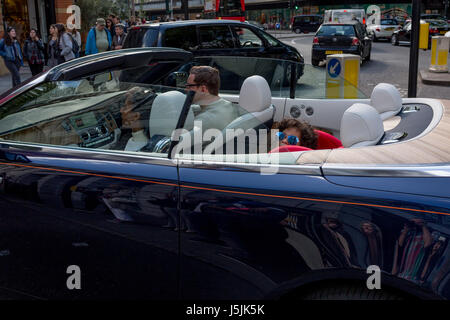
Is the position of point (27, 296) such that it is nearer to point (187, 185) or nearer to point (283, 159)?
point (187, 185)

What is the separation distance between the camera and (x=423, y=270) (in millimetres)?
1771

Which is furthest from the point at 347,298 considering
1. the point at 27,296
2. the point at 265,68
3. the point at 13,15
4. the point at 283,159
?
the point at 13,15

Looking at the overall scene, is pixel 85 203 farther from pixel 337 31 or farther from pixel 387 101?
pixel 337 31

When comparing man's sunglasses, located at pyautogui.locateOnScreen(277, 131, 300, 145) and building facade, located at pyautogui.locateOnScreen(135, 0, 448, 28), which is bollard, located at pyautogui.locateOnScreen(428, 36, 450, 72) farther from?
building facade, located at pyautogui.locateOnScreen(135, 0, 448, 28)

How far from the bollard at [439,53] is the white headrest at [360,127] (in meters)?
12.5

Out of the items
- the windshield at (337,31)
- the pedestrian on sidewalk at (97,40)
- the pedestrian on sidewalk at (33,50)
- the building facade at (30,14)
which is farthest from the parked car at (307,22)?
the pedestrian on sidewalk at (33,50)

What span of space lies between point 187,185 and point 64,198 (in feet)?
1.85

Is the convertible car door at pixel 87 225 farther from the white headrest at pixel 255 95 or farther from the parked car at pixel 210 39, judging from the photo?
the parked car at pixel 210 39

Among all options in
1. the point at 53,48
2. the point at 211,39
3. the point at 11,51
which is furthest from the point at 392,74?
the point at 11,51

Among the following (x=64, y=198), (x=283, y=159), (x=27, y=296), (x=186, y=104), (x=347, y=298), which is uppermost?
(x=186, y=104)

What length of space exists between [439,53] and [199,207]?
13.7 meters

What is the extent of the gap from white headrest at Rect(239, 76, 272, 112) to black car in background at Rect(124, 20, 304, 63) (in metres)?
5.20

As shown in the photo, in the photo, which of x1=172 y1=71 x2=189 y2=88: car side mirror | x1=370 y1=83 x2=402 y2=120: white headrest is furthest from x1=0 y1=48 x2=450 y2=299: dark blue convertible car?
x1=172 y1=71 x2=189 y2=88: car side mirror

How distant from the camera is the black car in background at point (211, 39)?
29.1 feet
